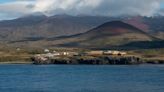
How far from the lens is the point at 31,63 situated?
13950 cm

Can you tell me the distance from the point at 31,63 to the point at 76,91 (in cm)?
7760

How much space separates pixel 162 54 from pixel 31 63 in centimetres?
4335

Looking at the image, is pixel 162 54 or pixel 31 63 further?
pixel 162 54

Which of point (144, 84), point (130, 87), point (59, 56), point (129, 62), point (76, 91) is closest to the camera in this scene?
point (76, 91)

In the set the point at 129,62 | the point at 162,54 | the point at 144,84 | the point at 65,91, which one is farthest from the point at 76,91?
the point at 162,54

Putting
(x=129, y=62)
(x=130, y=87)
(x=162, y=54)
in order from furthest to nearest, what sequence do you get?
(x=162, y=54) < (x=129, y=62) < (x=130, y=87)

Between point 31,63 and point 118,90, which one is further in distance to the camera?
point 31,63

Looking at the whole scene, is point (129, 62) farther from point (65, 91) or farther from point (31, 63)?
point (65, 91)

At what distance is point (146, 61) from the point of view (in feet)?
467

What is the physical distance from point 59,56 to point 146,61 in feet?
80.5

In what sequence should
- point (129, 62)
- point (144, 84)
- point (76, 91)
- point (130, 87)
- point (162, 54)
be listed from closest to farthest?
1. point (76, 91)
2. point (130, 87)
3. point (144, 84)
4. point (129, 62)
5. point (162, 54)

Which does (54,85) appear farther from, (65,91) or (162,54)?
(162,54)

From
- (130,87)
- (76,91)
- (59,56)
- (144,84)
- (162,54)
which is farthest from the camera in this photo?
(162,54)

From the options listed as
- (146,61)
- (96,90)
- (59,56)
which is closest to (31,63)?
(59,56)
